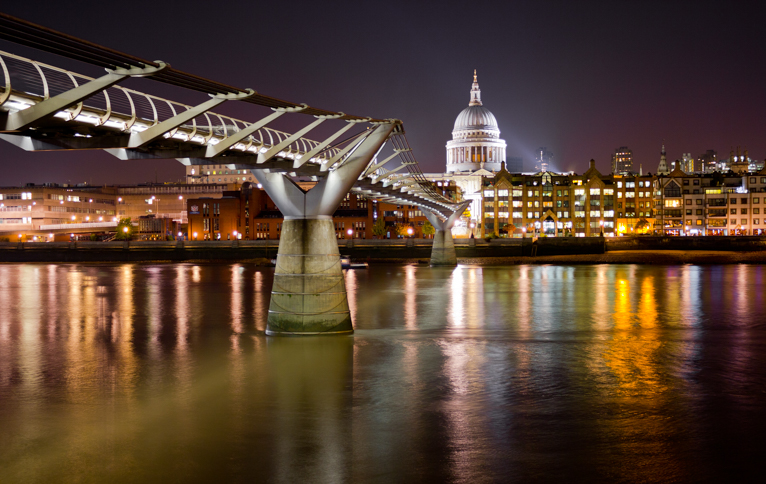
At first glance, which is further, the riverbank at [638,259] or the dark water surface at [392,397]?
the riverbank at [638,259]

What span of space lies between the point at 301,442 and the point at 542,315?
73.0 feet

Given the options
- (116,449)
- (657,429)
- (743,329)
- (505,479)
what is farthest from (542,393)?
(743,329)

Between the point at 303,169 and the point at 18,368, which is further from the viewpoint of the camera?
the point at 303,169

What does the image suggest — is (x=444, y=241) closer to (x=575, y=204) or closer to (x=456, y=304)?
(x=456, y=304)

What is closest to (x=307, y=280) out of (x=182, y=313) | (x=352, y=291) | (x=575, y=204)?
(x=182, y=313)

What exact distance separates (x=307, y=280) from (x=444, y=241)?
188 feet

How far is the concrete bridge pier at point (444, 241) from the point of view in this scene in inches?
2980

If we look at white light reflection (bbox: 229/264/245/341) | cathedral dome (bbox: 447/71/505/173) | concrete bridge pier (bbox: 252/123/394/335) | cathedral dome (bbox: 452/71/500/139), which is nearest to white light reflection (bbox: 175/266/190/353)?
white light reflection (bbox: 229/264/245/341)

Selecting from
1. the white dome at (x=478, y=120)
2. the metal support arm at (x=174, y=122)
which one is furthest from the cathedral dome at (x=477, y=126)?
the metal support arm at (x=174, y=122)

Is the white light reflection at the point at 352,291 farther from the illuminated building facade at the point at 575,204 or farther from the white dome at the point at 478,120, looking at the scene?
the white dome at the point at 478,120

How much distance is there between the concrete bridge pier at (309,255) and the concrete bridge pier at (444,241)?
51.9 metres

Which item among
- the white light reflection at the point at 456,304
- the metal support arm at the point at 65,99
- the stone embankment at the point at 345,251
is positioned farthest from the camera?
the stone embankment at the point at 345,251

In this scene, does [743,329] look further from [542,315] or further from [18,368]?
[18,368]

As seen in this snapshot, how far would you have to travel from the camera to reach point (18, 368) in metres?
20.6
